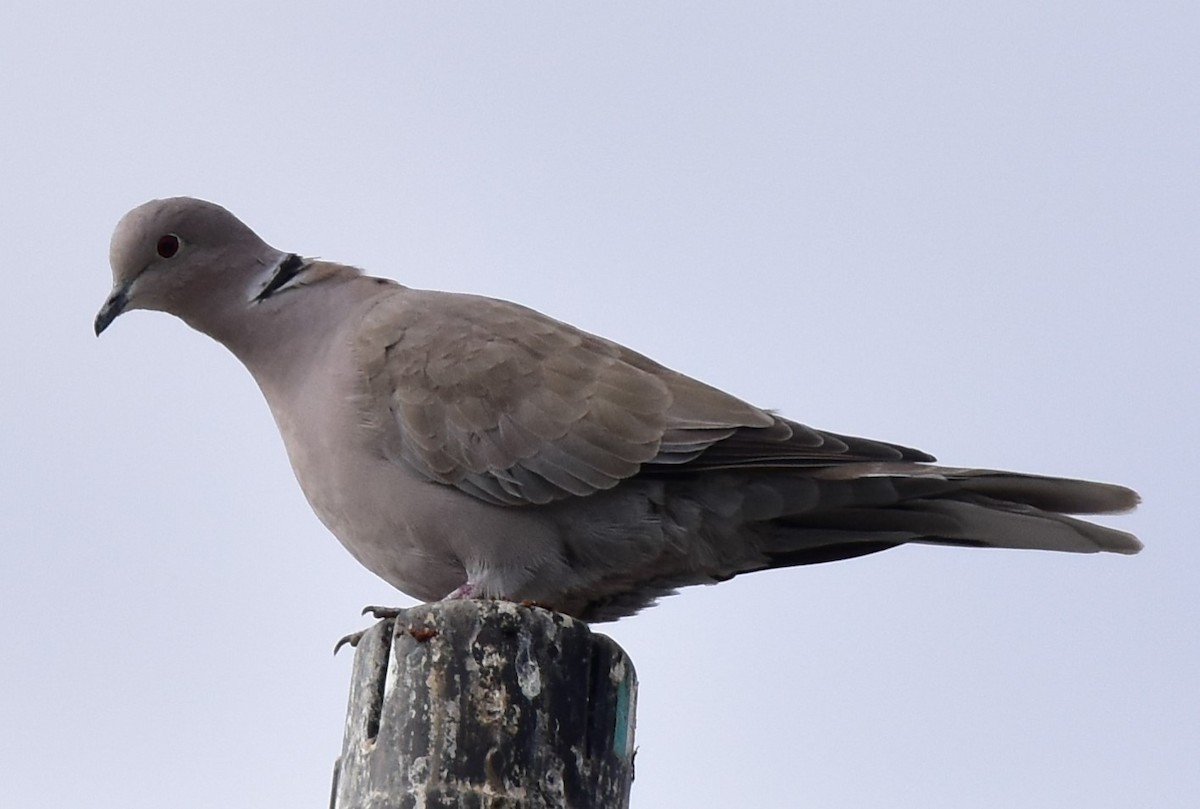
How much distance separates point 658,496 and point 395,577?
0.84 metres

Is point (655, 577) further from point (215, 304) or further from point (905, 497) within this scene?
point (215, 304)

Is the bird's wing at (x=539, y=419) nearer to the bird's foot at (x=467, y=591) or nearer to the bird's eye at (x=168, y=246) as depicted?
the bird's foot at (x=467, y=591)

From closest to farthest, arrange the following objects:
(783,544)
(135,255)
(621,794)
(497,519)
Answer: (621,794), (497,519), (783,544), (135,255)

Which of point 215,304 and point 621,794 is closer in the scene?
point 621,794

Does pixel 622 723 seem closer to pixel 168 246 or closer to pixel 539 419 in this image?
pixel 539 419

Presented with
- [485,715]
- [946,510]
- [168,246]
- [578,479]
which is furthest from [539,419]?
[485,715]

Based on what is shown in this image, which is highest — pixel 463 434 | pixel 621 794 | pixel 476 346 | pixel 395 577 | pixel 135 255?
pixel 135 255

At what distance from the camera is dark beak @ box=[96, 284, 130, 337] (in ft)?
18.2

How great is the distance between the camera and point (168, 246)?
224 inches

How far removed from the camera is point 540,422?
500 centimetres

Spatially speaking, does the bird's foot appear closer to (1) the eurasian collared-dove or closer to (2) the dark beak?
(1) the eurasian collared-dove

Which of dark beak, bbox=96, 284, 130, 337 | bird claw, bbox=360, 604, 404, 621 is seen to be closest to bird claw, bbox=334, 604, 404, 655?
bird claw, bbox=360, 604, 404, 621

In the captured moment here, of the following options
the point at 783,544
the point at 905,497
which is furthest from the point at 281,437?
the point at 905,497

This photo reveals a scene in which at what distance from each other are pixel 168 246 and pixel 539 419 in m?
1.57
